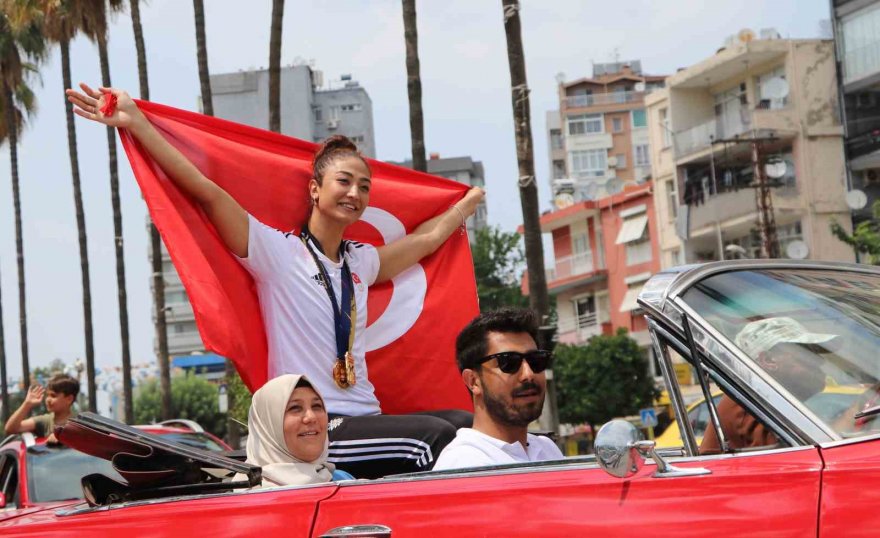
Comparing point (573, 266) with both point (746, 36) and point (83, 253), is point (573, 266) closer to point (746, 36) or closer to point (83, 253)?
point (746, 36)

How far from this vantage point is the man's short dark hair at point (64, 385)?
1062 cm

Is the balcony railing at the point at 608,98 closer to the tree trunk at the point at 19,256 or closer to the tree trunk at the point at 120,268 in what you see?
the tree trunk at the point at 19,256

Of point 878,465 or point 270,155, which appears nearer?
point 878,465

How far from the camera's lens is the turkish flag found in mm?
5148

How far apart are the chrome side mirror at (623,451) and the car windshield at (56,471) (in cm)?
742

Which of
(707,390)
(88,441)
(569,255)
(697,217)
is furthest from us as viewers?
(569,255)

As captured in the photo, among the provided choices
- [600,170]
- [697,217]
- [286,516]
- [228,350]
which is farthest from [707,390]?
[600,170]

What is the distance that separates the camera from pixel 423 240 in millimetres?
6074

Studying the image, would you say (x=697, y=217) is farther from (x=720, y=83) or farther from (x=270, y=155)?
(x=270, y=155)

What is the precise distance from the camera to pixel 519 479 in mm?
3346

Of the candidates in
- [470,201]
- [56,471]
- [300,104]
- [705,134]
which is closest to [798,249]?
[705,134]

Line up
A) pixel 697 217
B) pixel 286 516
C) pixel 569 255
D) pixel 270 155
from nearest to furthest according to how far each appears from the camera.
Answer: pixel 286 516 < pixel 270 155 < pixel 697 217 < pixel 569 255

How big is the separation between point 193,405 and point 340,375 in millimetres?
82188

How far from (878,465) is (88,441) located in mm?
2242
